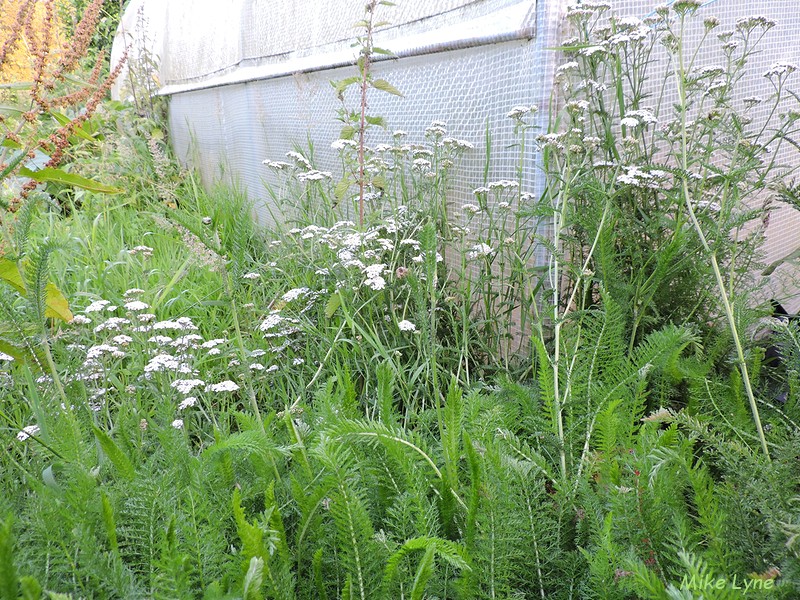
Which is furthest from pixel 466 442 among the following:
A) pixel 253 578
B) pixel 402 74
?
pixel 402 74

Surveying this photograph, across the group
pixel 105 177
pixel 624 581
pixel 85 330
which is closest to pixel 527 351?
pixel 624 581

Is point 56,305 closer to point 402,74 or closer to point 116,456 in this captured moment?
point 116,456

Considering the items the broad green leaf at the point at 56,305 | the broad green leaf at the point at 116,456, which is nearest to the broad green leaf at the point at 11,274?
the broad green leaf at the point at 56,305

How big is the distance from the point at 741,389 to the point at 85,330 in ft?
6.95

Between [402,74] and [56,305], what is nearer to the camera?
[56,305]

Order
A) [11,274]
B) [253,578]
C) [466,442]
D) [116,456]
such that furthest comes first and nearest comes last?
[11,274] → [116,456] → [466,442] → [253,578]

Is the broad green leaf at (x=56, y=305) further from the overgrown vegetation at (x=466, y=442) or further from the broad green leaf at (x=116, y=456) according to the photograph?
the broad green leaf at (x=116, y=456)

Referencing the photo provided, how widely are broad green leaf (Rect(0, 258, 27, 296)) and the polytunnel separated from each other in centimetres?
142

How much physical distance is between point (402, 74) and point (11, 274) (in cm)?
200

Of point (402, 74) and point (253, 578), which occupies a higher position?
point (402, 74)

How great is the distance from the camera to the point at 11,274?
1.38 metres

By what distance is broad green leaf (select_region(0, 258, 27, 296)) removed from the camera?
4.44 feet

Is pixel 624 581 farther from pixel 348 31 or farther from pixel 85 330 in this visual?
pixel 348 31

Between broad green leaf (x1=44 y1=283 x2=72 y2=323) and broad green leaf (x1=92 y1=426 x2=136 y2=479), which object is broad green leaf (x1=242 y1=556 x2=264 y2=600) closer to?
broad green leaf (x1=92 y1=426 x2=136 y2=479)
